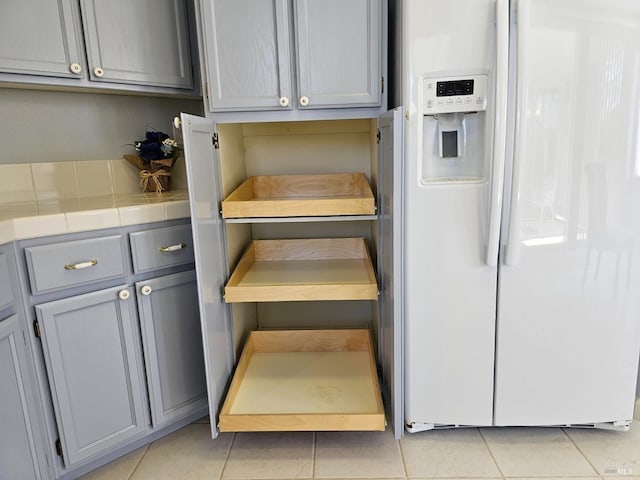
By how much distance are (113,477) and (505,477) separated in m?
1.48

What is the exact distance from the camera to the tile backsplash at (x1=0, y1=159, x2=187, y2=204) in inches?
71.9

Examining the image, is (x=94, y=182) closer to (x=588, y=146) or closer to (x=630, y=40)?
(x=588, y=146)

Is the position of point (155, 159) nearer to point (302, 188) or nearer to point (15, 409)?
point (302, 188)

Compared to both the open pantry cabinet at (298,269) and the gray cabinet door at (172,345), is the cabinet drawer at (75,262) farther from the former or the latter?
the open pantry cabinet at (298,269)

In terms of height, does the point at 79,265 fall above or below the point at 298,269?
above

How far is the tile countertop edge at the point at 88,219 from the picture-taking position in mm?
1301

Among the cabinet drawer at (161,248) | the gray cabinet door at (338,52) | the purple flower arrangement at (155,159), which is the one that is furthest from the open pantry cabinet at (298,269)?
the purple flower arrangement at (155,159)

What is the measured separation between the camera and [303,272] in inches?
78.8

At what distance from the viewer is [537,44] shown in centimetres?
143

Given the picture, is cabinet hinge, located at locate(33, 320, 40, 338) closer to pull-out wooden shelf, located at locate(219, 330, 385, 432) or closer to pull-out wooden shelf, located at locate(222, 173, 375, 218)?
pull-out wooden shelf, located at locate(219, 330, 385, 432)

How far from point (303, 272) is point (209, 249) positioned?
0.53m

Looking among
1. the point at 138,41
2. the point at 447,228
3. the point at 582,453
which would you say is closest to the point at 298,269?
the point at 447,228

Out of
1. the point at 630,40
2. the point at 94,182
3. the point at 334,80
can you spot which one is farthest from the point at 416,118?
the point at 94,182

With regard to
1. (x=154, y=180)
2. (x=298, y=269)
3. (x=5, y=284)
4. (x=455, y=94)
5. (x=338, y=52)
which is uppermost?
(x=338, y=52)
